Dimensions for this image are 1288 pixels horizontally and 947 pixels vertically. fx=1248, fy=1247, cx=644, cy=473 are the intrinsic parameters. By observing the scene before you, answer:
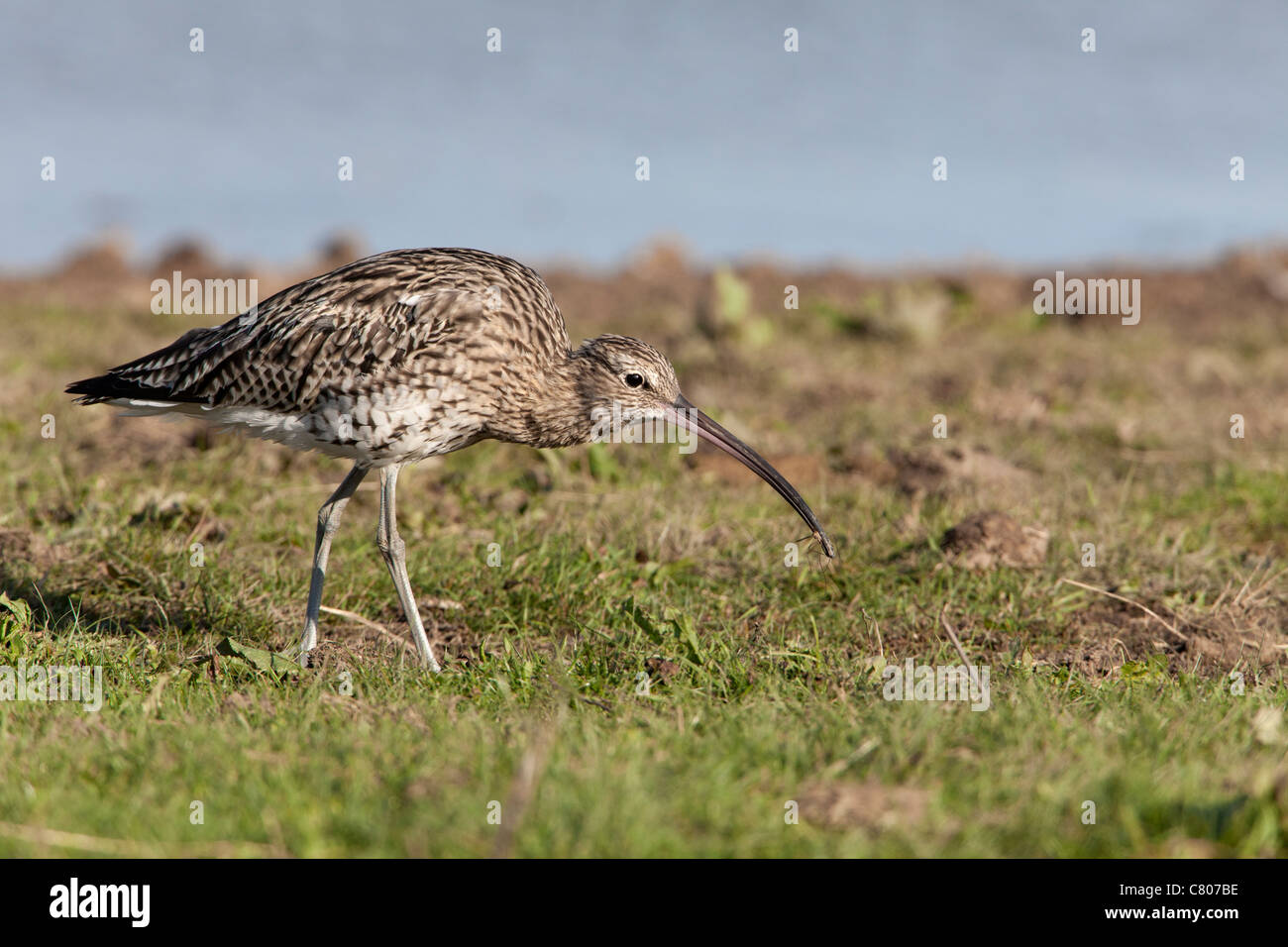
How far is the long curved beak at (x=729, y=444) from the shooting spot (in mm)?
5555

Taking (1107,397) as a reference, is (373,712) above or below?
below

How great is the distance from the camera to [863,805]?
319 cm

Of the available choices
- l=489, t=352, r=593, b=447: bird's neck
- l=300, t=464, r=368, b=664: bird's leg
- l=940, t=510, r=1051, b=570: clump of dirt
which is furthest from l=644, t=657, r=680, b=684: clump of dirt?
l=940, t=510, r=1051, b=570: clump of dirt

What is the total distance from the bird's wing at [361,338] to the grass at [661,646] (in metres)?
0.84

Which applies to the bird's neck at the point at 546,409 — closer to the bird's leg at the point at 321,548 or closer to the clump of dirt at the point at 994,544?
the bird's leg at the point at 321,548

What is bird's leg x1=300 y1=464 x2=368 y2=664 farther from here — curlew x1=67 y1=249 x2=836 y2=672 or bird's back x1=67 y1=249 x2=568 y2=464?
bird's back x1=67 y1=249 x2=568 y2=464

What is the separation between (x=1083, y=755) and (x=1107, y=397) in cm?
762

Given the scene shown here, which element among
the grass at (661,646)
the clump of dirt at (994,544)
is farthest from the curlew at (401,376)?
the clump of dirt at (994,544)

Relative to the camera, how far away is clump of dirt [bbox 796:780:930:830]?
312 cm

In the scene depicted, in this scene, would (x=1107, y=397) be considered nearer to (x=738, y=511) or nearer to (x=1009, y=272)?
(x=738, y=511)

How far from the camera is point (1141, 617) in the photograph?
5453 millimetres

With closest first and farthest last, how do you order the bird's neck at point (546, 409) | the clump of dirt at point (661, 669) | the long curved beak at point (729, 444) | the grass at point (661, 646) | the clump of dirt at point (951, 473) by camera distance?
the grass at point (661, 646), the clump of dirt at point (661, 669), the bird's neck at point (546, 409), the long curved beak at point (729, 444), the clump of dirt at point (951, 473)
